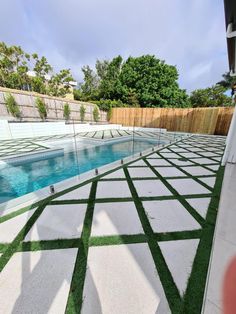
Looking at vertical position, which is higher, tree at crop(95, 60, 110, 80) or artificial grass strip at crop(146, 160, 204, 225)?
tree at crop(95, 60, 110, 80)

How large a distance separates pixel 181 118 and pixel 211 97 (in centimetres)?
1293

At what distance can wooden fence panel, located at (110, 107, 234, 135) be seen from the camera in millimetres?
8848

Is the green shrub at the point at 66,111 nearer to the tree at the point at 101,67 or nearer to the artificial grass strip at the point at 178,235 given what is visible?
the artificial grass strip at the point at 178,235

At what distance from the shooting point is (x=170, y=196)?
2.06 meters

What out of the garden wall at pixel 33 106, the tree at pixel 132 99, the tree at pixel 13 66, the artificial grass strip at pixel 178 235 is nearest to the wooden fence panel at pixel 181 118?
the tree at pixel 132 99

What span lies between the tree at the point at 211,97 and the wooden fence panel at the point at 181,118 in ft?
38.2

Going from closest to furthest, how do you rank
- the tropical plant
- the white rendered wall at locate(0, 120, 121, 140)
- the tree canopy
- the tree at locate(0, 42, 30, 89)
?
the white rendered wall at locate(0, 120, 121, 140), the tropical plant, the tree at locate(0, 42, 30, 89), the tree canopy

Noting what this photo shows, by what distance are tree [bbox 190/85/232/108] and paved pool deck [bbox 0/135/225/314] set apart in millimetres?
21010

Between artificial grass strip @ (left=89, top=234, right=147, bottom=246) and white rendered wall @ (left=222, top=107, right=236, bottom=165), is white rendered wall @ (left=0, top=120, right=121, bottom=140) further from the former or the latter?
white rendered wall @ (left=222, top=107, right=236, bottom=165)

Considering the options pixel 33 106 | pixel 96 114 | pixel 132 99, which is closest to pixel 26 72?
pixel 33 106

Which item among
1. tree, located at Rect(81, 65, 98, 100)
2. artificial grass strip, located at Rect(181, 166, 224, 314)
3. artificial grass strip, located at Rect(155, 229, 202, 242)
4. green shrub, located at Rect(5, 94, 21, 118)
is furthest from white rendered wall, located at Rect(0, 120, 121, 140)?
tree, located at Rect(81, 65, 98, 100)

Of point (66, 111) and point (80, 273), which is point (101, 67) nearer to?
point (66, 111)

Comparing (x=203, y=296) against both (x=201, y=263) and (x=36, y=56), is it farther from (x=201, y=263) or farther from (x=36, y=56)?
(x=36, y=56)

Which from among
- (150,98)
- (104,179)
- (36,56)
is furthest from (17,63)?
(104,179)
